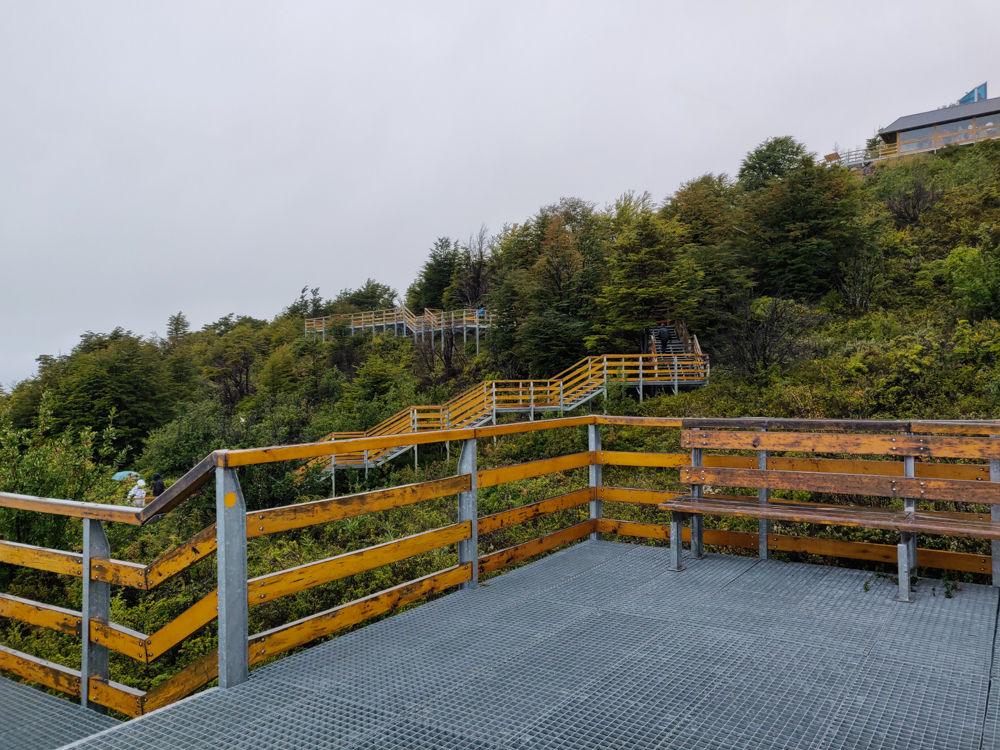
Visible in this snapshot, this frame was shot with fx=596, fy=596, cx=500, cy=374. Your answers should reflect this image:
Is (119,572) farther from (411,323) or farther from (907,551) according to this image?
(411,323)

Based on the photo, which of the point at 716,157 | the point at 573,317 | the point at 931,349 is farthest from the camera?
the point at 716,157

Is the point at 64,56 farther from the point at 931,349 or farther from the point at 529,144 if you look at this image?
the point at 931,349

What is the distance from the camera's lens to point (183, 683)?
2.70m

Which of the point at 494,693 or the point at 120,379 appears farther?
the point at 120,379

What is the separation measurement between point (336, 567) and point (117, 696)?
105cm

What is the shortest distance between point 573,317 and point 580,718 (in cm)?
2121

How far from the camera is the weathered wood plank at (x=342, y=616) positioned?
2887mm

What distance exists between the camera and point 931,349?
1333cm

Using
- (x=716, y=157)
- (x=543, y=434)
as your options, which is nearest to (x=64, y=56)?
(x=543, y=434)

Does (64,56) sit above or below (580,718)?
above

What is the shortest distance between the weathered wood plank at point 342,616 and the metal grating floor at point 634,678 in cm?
11

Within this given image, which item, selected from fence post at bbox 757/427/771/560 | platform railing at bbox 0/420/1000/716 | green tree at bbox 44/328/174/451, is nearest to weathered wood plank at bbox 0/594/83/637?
platform railing at bbox 0/420/1000/716

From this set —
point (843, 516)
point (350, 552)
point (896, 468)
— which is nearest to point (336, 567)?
point (350, 552)

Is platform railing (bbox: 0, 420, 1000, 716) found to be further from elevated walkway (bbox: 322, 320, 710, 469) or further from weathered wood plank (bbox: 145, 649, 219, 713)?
elevated walkway (bbox: 322, 320, 710, 469)
